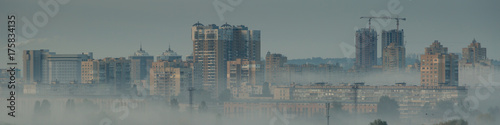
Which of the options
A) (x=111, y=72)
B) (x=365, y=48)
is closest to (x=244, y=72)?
(x=111, y=72)

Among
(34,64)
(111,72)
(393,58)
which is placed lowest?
(111,72)

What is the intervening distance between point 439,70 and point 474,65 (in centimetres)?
3222

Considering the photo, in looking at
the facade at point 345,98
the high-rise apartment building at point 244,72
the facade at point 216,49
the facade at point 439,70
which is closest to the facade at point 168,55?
the facade at point 216,49

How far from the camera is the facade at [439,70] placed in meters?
106

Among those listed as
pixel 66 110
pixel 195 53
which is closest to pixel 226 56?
pixel 195 53

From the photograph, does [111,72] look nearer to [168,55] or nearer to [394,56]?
[168,55]

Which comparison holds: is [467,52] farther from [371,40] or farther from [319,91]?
[319,91]

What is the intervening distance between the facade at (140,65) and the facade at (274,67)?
57.4 ft

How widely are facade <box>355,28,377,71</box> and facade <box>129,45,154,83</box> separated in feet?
90.3

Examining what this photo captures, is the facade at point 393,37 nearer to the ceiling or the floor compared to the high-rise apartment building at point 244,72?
nearer to the ceiling

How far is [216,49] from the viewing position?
124438mm

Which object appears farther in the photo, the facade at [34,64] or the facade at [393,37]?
the facade at [393,37]

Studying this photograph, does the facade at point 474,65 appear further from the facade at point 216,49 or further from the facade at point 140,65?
the facade at point 140,65

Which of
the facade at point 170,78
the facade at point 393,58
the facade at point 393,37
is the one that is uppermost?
the facade at point 393,37
